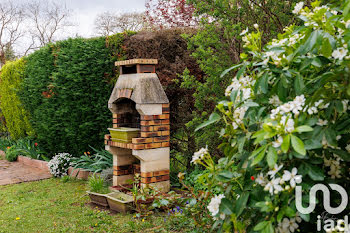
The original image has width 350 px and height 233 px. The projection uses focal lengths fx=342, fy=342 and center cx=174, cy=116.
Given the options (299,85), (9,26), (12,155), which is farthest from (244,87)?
(9,26)

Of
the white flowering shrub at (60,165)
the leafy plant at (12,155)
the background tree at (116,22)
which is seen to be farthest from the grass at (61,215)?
the background tree at (116,22)

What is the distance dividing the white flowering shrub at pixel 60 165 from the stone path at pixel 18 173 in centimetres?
19

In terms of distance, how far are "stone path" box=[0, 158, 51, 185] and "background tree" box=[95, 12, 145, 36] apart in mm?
12253

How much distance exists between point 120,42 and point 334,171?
5210 mm

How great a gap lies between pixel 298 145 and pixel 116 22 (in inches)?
774

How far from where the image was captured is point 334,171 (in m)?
1.46

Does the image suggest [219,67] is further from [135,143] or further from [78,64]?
[78,64]

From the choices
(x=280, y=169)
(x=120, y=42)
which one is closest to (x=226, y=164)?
(x=280, y=169)

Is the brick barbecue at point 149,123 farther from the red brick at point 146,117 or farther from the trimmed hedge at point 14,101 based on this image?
the trimmed hedge at point 14,101

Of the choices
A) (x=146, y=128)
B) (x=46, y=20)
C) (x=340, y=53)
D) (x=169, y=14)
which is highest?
(x=46, y=20)

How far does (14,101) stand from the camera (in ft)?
31.2

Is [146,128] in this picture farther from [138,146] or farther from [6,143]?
[6,143]

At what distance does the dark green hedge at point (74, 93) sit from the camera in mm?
6418

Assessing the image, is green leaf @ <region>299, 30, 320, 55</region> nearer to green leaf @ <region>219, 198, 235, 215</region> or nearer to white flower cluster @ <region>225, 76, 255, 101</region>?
white flower cluster @ <region>225, 76, 255, 101</region>
